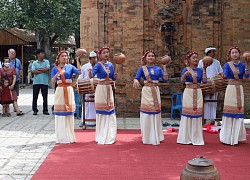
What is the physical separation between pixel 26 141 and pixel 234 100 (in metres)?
4.40

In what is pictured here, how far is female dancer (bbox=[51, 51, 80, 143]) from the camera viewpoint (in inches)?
309

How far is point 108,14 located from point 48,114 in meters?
3.61

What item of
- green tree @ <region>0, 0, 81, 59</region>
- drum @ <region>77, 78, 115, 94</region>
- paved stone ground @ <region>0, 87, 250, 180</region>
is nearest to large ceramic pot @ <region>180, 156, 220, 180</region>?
paved stone ground @ <region>0, 87, 250, 180</region>

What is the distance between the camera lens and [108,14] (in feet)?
38.7

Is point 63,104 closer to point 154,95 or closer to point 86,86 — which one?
point 86,86

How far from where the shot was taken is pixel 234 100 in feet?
26.2

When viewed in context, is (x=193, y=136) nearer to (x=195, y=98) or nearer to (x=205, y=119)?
(x=195, y=98)

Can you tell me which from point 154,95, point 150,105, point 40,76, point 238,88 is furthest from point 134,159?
point 40,76

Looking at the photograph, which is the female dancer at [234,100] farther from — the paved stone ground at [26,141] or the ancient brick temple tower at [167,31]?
the ancient brick temple tower at [167,31]

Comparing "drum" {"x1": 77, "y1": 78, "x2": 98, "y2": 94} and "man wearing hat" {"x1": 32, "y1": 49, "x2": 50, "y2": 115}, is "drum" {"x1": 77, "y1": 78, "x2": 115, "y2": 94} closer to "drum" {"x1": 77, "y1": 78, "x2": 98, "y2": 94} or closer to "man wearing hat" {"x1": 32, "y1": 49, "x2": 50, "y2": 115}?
"drum" {"x1": 77, "y1": 78, "x2": 98, "y2": 94}

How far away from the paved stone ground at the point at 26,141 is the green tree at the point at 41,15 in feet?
31.1

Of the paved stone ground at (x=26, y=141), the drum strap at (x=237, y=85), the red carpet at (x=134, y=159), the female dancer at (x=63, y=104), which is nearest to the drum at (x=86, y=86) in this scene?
the female dancer at (x=63, y=104)

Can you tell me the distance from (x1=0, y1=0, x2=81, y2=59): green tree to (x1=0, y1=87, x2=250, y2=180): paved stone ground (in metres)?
9.46

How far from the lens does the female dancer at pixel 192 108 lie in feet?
26.0
